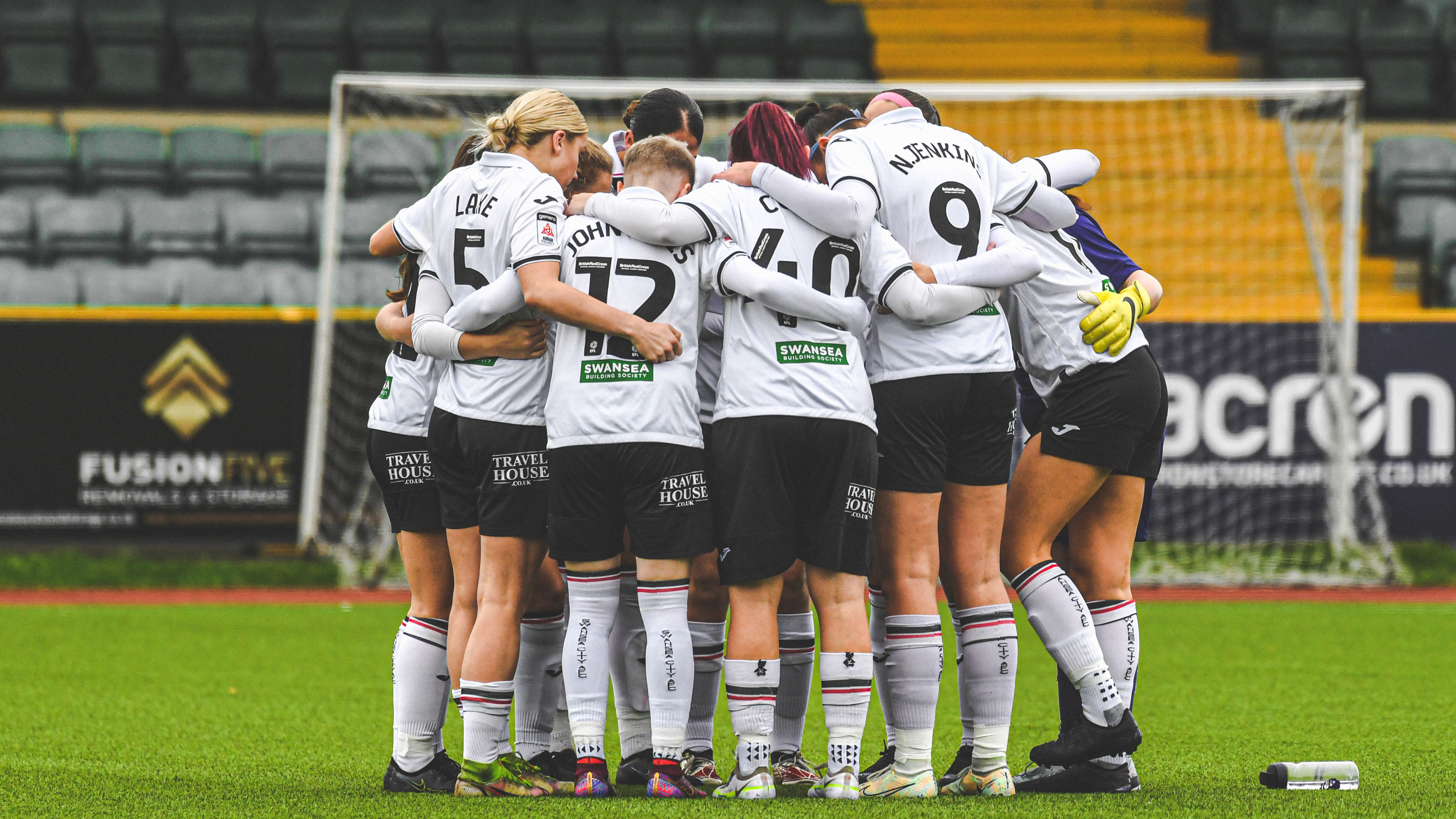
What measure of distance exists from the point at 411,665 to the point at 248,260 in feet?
27.1

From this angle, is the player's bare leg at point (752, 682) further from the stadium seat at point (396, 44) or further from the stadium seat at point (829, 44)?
the stadium seat at point (396, 44)

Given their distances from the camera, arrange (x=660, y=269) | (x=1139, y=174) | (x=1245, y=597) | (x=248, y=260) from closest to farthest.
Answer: (x=660, y=269), (x=1245, y=597), (x=248, y=260), (x=1139, y=174)

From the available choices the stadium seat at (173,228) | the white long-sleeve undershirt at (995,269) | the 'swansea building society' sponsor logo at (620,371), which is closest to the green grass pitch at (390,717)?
the 'swansea building society' sponsor logo at (620,371)

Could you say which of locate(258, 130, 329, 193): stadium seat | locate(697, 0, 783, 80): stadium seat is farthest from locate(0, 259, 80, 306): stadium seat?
locate(697, 0, 783, 80): stadium seat

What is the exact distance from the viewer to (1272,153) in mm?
12867

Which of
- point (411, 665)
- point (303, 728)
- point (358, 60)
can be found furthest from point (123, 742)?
point (358, 60)

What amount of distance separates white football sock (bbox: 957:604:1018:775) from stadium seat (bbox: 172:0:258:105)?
38.6ft

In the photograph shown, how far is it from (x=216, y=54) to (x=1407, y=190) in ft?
36.0

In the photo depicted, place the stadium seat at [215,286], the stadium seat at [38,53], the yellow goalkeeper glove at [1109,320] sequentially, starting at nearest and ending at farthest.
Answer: the yellow goalkeeper glove at [1109,320]
the stadium seat at [215,286]
the stadium seat at [38,53]

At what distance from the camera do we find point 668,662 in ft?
12.8

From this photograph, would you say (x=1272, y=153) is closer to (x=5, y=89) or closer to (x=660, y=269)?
(x=660, y=269)

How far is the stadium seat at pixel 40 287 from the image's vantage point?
11.0 m

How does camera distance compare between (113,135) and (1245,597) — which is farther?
(113,135)

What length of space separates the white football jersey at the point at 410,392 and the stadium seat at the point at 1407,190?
10748 millimetres
